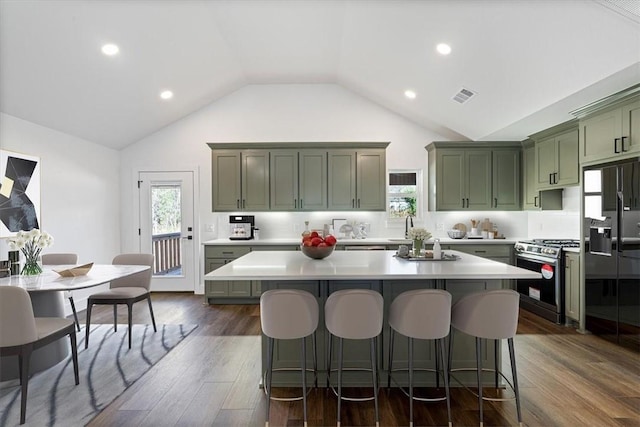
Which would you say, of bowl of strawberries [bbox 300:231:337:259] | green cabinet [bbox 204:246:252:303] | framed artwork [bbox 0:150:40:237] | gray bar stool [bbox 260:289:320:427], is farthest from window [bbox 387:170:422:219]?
framed artwork [bbox 0:150:40:237]

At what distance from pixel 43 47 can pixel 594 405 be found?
17.8ft

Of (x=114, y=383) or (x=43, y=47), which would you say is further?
(x=43, y=47)

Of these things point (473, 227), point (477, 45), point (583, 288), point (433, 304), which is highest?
point (477, 45)

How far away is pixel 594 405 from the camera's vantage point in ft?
7.25

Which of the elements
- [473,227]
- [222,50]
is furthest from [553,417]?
[222,50]

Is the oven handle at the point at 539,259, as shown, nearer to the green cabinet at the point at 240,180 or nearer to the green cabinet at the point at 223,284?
the green cabinet at the point at 240,180

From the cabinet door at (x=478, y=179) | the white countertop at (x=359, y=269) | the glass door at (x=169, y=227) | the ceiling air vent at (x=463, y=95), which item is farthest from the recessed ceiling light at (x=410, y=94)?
the glass door at (x=169, y=227)

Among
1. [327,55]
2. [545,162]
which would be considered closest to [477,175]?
[545,162]

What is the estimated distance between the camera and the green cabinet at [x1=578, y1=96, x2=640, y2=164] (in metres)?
2.92

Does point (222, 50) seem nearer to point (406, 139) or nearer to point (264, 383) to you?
point (406, 139)

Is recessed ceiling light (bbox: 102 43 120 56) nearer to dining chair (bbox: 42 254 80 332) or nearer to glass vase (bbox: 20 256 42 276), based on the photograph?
glass vase (bbox: 20 256 42 276)

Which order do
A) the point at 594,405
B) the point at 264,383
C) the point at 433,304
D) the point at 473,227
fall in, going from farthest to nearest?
the point at 473,227 < the point at 264,383 < the point at 594,405 < the point at 433,304

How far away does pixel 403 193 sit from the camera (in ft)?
17.7

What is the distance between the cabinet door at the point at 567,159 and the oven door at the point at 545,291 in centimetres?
103
